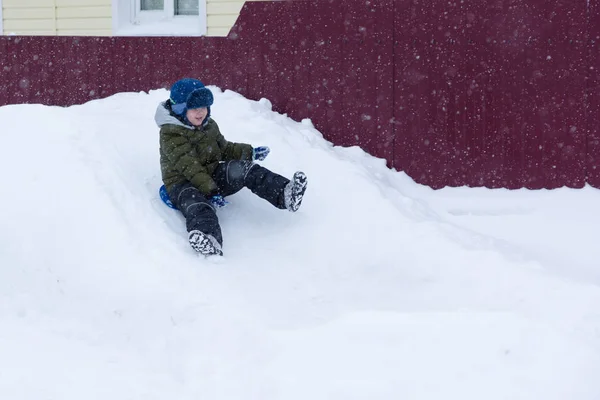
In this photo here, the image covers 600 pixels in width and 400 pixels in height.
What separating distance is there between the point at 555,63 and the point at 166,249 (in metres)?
4.09

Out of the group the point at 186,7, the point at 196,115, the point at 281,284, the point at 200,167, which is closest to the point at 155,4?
the point at 186,7

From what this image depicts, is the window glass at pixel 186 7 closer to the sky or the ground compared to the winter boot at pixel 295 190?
closer to the sky

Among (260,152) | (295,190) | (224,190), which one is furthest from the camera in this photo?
(260,152)

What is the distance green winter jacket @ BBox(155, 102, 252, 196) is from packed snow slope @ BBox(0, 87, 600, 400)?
0.94 ft

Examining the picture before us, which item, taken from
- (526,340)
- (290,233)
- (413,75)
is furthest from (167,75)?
(526,340)

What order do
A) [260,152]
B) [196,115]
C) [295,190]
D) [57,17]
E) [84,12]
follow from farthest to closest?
[57,17]
[84,12]
[260,152]
[196,115]
[295,190]

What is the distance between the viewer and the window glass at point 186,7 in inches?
348

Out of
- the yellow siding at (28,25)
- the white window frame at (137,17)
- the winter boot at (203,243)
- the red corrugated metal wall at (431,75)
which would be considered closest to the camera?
the winter boot at (203,243)

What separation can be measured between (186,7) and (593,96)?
16.2ft

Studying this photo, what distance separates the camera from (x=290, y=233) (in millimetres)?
5391

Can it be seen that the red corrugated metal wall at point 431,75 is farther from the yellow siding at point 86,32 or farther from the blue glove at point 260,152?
the blue glove at point 260,152

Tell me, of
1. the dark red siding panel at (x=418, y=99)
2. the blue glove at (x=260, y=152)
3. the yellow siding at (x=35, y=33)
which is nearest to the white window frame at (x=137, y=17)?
the yellow siding at (x=35, y=33)

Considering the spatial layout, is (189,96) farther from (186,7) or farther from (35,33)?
(35,33)

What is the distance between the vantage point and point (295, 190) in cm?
522
